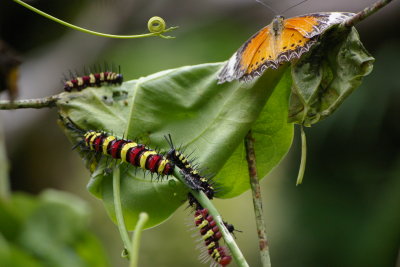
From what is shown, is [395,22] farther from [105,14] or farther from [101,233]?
[101,233]

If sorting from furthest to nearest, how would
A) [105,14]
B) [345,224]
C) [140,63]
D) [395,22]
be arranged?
[140,63] → [105,14] → [345,224] → [395,22]

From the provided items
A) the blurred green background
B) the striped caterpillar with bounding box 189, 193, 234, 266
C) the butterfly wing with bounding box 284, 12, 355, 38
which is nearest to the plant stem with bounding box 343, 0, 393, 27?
the butterfly wing with bounding box 284, 12, 355, 38

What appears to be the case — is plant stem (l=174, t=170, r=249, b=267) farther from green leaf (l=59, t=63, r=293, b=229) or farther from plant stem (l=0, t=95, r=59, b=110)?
plant stem (l=0, t=95, r=59, b=110)

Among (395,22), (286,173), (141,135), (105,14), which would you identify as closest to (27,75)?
(105,14)

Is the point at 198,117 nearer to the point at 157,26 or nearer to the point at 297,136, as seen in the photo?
the point at 157,26

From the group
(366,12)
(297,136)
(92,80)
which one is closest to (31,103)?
(92,80)

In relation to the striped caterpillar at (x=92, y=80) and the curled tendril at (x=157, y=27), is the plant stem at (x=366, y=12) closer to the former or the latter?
the curled tendril at (x=157, y=27)

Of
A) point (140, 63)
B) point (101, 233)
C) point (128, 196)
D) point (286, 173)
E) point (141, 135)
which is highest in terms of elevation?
point (140, 63)
